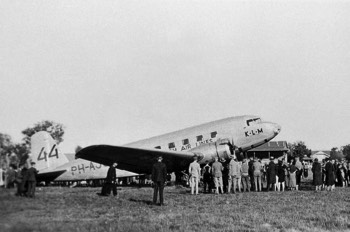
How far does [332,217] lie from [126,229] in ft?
15.5

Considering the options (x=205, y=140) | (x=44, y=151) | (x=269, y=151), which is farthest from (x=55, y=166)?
(x=269, y=151)

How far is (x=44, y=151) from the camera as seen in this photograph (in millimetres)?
20688

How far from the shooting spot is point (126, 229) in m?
7.12

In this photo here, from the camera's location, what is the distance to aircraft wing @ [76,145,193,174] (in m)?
16.2

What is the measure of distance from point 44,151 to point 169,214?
44.5ft

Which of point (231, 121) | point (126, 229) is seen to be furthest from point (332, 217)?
point (231, 121)

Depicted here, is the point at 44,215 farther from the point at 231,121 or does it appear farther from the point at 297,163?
the point at 231,121

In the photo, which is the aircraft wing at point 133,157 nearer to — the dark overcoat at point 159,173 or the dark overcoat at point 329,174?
the dark overcoat at point 159,173

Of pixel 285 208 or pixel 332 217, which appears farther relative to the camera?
pixel 285 208

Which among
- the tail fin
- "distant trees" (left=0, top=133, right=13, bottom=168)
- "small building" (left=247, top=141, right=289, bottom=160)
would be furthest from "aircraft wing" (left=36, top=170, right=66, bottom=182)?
"small building" (left=247, top=141, right=289, bottom=160)

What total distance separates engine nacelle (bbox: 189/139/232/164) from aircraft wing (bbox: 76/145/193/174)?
0.50 meters

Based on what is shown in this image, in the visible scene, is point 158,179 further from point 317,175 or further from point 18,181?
point 317,175

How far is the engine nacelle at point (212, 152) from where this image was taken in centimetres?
1773

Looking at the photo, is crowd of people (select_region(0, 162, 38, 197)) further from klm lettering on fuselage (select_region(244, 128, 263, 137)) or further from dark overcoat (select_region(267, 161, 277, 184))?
klm lettering on fuselage (select_region(244, 128, 263, 137))
